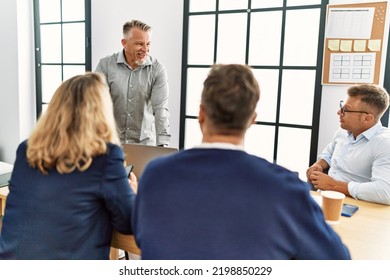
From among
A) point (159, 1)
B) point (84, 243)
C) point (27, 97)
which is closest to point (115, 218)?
point (84, 243)

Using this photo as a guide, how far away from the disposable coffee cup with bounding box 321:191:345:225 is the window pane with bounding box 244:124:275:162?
1723mm

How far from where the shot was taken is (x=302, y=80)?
303cm

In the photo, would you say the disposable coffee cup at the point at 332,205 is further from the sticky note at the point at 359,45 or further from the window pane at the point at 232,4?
the window pane at the point at 232,4

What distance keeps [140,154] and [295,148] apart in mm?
1644

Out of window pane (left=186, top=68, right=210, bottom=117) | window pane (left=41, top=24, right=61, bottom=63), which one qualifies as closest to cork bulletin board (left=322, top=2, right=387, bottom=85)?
window pane (left=186, top=68, right=210, bottom=117)

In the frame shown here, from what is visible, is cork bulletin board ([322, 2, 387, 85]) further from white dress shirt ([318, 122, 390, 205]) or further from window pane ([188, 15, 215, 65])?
window pane ([188, 15, 215, 65])

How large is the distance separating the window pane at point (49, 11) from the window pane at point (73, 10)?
108 mm

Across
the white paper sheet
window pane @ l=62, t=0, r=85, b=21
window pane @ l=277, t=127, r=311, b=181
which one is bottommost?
window pane @ l=277, t=127, r=311, b=181

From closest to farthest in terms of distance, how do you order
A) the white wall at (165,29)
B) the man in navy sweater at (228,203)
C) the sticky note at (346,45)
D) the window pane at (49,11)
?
the man in navy sweater at (228,203) < the sticky note at (346,45) < the white wall at (165,29) < the window pane at (49,11)

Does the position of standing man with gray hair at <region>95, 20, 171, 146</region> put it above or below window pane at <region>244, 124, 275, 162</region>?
above

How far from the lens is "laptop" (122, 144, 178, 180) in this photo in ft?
6.11

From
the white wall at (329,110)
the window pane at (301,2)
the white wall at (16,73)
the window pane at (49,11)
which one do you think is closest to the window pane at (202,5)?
the window pane at (301,2)

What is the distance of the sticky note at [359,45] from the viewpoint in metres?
2.69

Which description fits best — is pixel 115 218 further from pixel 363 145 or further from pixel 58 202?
pixel 363 145
